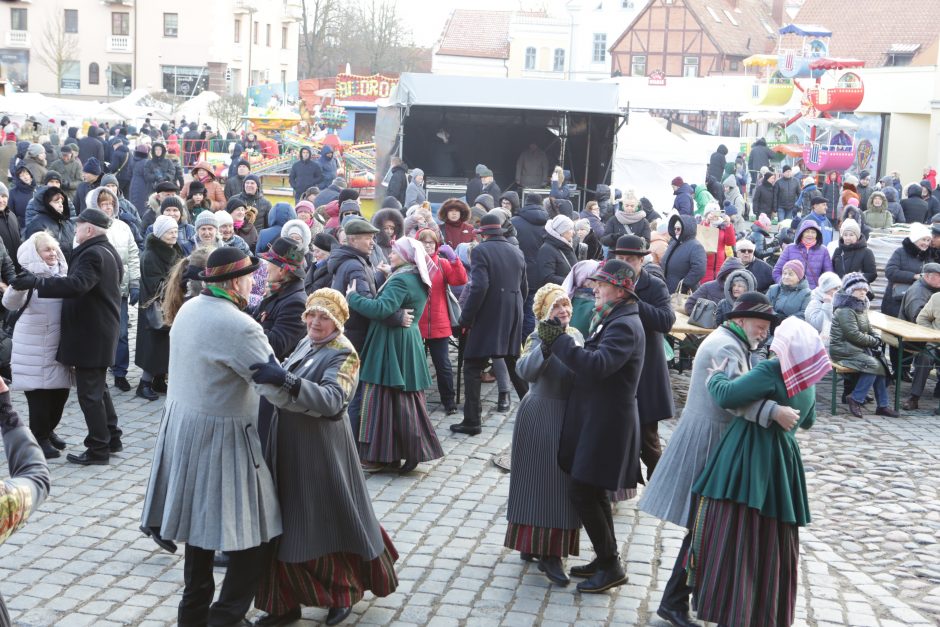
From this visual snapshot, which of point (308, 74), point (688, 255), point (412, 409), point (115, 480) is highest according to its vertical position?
point (308, 74)

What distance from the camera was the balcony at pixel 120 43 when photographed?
67438mm

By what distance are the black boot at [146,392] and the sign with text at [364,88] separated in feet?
98.9

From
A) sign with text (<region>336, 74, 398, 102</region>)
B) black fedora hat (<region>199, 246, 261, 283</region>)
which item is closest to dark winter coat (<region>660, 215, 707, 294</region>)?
black fedora hat (<region>199, 246, 261, 283</region>)

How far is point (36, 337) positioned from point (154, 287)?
1850mm

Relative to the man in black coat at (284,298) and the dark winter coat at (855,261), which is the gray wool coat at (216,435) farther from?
the dark winter coat at (855,261)

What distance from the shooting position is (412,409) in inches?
312

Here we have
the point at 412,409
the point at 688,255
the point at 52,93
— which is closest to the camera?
the point at 412,409

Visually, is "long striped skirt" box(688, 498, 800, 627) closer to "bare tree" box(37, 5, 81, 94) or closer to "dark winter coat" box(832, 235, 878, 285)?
"dark winter coat" box(832, 235, 878, 285)

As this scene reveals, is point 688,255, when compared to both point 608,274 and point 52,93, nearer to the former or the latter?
point 608,274

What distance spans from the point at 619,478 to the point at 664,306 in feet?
5.74

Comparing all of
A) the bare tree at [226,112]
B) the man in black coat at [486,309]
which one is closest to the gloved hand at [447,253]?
the man in black coat at [486,309]

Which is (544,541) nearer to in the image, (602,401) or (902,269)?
(602,401)

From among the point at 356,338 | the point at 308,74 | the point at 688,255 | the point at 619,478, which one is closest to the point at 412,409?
the point at 356,338

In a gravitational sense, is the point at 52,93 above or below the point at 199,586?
above
